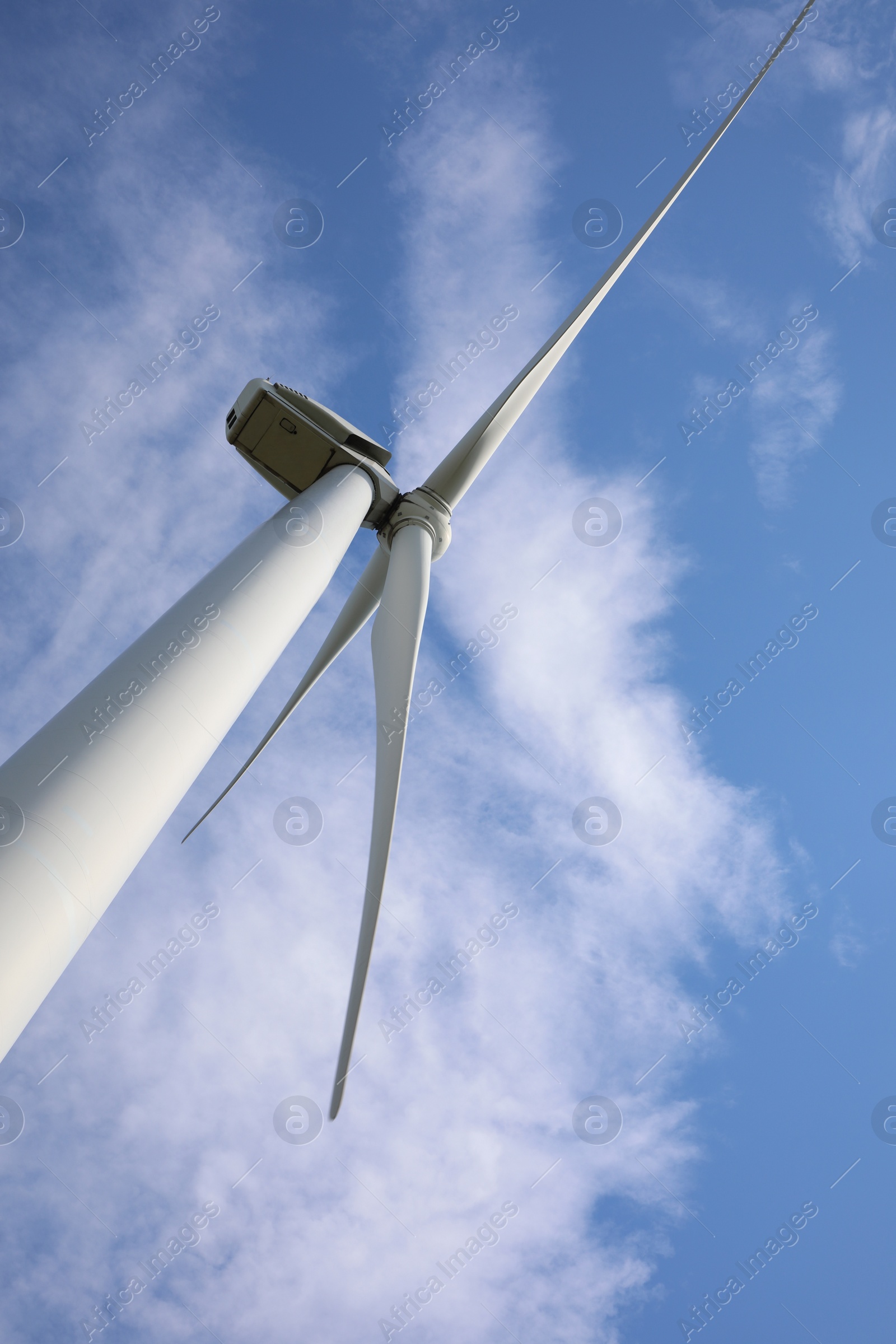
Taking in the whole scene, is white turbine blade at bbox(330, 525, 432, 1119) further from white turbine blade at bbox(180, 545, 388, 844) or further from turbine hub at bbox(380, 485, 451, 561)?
white turbine blade at bbox(180, 545, 388, 844)

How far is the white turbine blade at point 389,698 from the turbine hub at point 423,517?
0.93 feet

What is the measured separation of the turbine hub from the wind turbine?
0.04 metres

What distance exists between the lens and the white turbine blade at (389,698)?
12281 mm

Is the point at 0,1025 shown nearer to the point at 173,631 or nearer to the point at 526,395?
the point at 173,631

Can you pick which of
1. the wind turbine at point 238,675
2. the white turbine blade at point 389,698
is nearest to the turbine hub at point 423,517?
the wind turbine at point 238,675

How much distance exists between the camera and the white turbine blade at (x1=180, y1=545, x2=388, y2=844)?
20172 mm

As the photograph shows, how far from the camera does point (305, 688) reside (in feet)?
66.2

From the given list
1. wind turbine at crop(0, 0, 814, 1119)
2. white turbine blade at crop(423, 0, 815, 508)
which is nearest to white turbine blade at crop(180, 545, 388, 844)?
wind turbine at crop(0, 0, 814, 1119)

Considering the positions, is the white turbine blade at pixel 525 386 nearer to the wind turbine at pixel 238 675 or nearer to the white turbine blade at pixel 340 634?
the wind turbine at pixel 238 675

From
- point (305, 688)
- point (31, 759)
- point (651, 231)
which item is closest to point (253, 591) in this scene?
point (31, 759)

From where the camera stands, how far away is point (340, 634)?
20.6 m

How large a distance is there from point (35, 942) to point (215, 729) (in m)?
3.10

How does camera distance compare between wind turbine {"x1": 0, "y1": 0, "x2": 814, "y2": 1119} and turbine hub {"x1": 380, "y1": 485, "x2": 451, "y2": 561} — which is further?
turbine hub {"x1": 380, "y1": 485, "x2": 451, "y2": 561}

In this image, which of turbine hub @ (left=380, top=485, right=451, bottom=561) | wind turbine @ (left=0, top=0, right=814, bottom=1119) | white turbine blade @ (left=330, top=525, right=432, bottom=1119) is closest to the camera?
wind turbine @ (left=0, top=0, right=814, bottom=1119)
